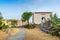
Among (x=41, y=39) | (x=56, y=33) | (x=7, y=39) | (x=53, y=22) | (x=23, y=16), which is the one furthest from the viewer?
(x=23, y=16)

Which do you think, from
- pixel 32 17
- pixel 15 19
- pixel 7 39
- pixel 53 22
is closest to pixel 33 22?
pixel 32 17

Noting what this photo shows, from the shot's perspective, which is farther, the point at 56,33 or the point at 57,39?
the point at 56,33

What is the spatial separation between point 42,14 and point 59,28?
2583 centimetres

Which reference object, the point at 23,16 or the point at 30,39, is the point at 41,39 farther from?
the point at 23,16

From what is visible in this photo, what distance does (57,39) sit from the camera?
15.0 m

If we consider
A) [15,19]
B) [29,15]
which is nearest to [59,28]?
[29,15]

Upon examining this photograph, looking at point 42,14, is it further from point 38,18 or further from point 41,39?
point 41,39

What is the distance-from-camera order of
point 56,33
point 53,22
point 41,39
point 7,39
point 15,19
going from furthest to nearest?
point 15,19 → point 53,22 → point 56,33 → point 7,39 → point 41,39

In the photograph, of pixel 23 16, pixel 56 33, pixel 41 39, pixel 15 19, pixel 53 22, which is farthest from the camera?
pixel 15 19

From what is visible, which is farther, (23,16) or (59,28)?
(23,16)

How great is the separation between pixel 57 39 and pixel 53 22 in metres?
3.84

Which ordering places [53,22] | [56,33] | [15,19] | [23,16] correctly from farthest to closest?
[15,19] → [23,16] → [53,22] → [56,33]

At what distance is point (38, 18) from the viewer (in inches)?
1650

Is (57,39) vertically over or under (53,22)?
under
